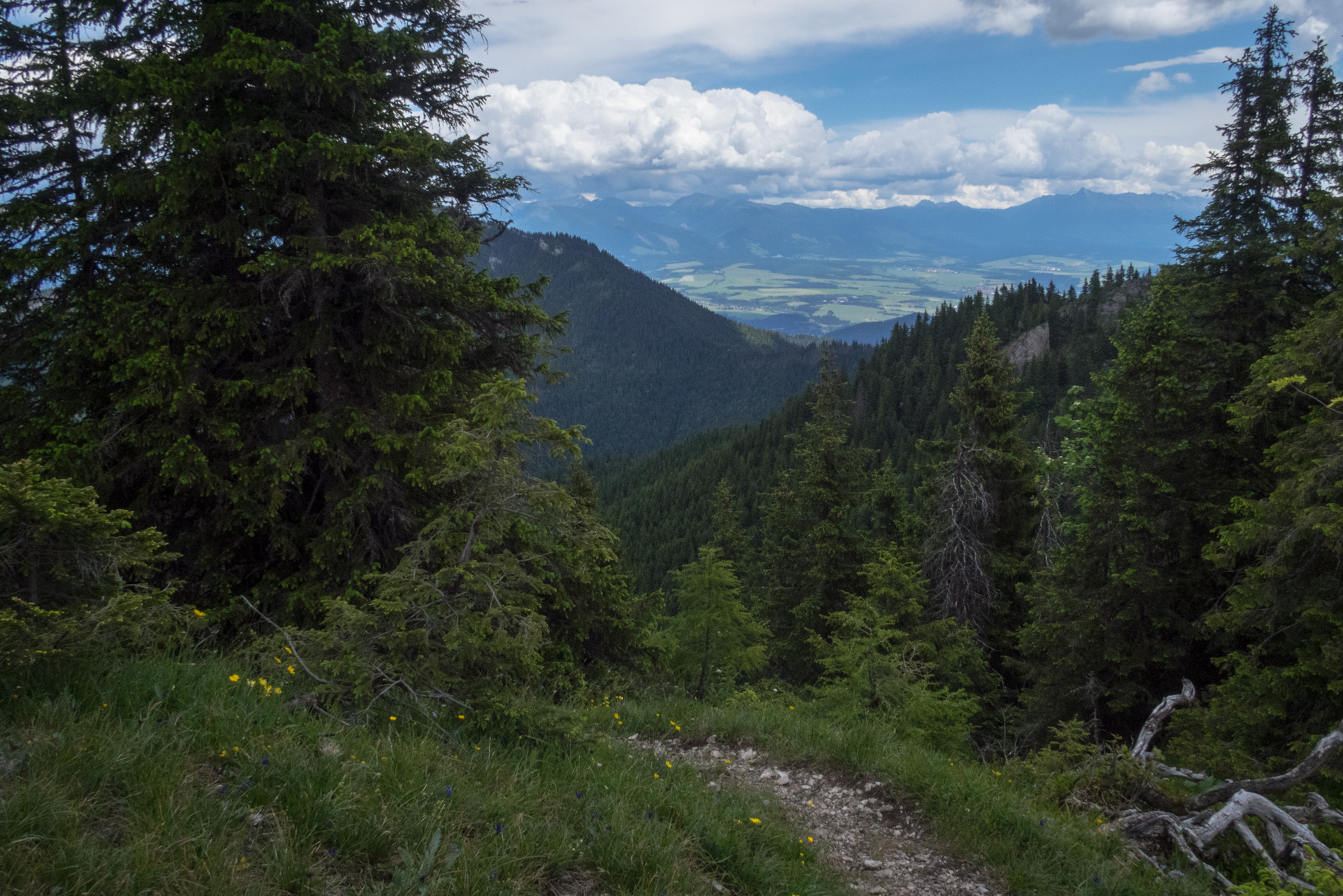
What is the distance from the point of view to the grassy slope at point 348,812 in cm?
230

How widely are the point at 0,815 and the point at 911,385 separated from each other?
96406 millimetres

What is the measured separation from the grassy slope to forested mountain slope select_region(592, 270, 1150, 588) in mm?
60252

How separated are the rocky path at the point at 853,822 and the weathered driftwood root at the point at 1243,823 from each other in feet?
5.08

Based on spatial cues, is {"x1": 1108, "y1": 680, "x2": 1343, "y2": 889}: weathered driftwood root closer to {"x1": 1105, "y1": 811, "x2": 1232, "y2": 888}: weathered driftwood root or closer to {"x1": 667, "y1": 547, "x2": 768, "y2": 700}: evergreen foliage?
{"x1": 1105, "y1": 811, "x2": 1232, "y2": 888}: weathered driftwood root

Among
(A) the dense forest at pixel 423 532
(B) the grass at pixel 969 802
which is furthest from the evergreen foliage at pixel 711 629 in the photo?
(B) the grass at pixel 969 802

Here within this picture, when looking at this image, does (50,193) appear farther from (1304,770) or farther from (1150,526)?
(1150,526)

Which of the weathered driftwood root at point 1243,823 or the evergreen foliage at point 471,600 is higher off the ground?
the evergreen foliage at point 471,600

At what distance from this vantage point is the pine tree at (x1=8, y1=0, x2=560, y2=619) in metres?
6.34

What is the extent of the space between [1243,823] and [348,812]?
6.32m

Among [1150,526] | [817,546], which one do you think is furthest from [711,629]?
[1150,526]

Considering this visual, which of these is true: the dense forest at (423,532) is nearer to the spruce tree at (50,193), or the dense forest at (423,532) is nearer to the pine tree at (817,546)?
the spruce tree at (50,193)

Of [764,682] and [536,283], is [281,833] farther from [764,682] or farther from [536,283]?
[764,682]

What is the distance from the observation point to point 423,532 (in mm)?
4711

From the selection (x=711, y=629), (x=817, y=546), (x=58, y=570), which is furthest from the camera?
(x=817, y=546)
